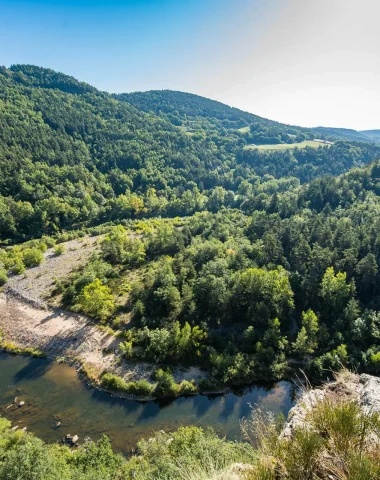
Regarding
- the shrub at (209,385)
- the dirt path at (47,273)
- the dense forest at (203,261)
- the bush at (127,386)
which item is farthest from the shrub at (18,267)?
the shrub at (209,385)

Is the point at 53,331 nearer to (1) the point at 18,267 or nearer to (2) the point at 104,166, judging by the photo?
(1) the point at 18,267

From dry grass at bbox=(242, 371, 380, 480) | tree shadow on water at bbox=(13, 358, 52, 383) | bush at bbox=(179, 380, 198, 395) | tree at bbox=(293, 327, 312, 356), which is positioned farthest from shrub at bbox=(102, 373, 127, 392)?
dry grass at bbox=(242, 371, 380, 480)

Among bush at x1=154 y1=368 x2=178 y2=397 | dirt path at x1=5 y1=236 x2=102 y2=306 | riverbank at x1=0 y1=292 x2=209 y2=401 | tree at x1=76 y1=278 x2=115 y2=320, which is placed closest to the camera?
bush at x1=154 y1=368 x2=178 y2=397

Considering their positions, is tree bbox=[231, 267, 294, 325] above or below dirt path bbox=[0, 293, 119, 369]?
above

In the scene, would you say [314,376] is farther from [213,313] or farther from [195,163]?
[195,163]

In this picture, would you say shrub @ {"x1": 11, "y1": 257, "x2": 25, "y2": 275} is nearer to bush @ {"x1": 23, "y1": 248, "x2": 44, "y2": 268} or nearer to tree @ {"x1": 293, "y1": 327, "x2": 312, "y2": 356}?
bush @ {"x1": 23, "y1": 248, "x2": 44, "y2": 268}

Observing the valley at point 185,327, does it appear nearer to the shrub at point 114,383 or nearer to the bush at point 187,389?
the shrub at point 114,383

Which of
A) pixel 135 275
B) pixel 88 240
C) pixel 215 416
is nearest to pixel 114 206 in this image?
pixel 88 240
